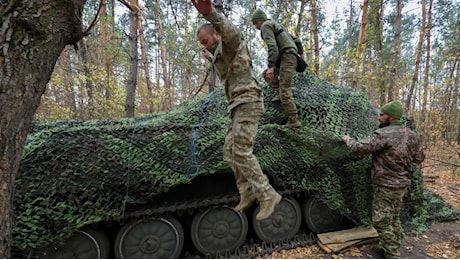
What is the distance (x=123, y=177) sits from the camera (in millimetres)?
3104

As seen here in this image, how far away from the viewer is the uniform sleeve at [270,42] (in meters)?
3.91

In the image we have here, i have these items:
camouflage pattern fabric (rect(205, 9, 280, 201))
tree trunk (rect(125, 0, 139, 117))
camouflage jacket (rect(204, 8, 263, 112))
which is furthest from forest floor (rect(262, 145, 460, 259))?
tree trunk (rect(125, 0, 139, 117))

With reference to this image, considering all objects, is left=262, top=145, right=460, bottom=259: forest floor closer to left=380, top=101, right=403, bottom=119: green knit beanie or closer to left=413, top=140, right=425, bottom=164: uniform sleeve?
left=413, top=140, right=425, bottom=164: uniform sleeve

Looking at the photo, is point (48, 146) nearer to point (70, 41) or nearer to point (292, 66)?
point (70, 41)

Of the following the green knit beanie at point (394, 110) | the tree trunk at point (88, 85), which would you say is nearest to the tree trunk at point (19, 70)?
the green knit beanie at point (394, 110)

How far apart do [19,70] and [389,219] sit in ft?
13.9

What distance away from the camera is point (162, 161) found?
328 centimetres

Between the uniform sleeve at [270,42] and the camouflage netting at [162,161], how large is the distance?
892mm

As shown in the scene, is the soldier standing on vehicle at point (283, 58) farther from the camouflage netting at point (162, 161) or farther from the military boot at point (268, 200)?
the military boot at point (268, 200)

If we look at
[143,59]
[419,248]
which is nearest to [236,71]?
[419,248]

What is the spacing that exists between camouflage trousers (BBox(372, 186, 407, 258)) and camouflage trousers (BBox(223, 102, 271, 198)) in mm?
2138

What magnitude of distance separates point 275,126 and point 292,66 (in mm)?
920

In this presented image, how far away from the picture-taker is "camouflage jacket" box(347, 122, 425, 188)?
3.64 metres

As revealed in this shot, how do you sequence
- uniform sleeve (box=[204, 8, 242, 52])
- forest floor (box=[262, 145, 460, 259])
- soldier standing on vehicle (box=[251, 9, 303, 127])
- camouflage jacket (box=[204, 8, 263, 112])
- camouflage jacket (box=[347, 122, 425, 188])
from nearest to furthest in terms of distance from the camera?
uniform sleeve (box=[204, 8, 242, 52]) < camouflage jacket (box=[204, 8, 263, 112]) < camouflage jacket (box=[347, 122, 425, 188]) < forest floor (box=[262, 145, 460, 259]) < soldier standing on vehicle (box=[251, 9, 303, 127])
